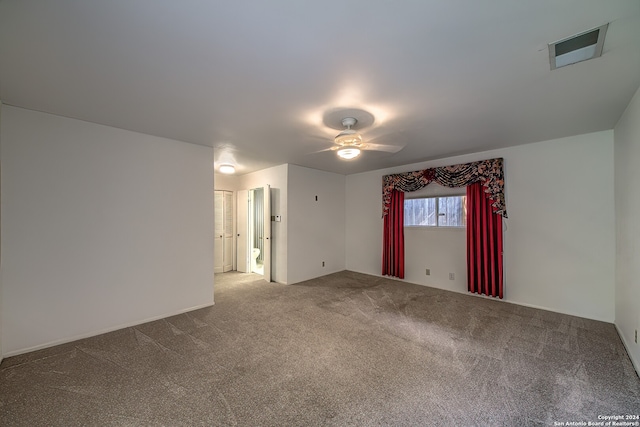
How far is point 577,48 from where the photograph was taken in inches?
63.6

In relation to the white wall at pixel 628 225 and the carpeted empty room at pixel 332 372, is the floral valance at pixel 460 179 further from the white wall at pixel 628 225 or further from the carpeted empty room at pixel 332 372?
the carpeted empty room at pixel 332 372

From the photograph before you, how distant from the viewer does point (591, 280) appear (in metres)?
3.26

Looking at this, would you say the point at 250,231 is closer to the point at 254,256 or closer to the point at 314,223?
the point at 254,256

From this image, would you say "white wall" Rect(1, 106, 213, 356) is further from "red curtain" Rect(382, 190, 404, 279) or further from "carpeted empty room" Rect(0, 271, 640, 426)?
"red curtain" Rect(382, 190, 404, 279)

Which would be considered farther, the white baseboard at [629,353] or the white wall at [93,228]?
the white wall at [93,228]

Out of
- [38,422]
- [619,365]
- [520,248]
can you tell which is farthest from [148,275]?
[520,248]

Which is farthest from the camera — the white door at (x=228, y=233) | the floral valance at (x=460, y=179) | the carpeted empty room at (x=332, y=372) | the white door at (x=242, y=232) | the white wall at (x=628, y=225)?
the white door at (x=228, y=233)

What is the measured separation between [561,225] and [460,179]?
1457 millimetres

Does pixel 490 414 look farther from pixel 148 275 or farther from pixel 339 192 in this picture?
pixel 339 192

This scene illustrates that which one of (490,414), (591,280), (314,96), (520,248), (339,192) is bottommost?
(490,414)

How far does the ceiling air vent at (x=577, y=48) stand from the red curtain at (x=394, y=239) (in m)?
3.45

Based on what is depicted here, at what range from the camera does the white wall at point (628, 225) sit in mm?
2287

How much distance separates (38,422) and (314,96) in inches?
122

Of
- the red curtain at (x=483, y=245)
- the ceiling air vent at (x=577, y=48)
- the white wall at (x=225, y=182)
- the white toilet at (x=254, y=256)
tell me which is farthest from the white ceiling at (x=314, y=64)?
the white toilet at (x=254, y=256)
